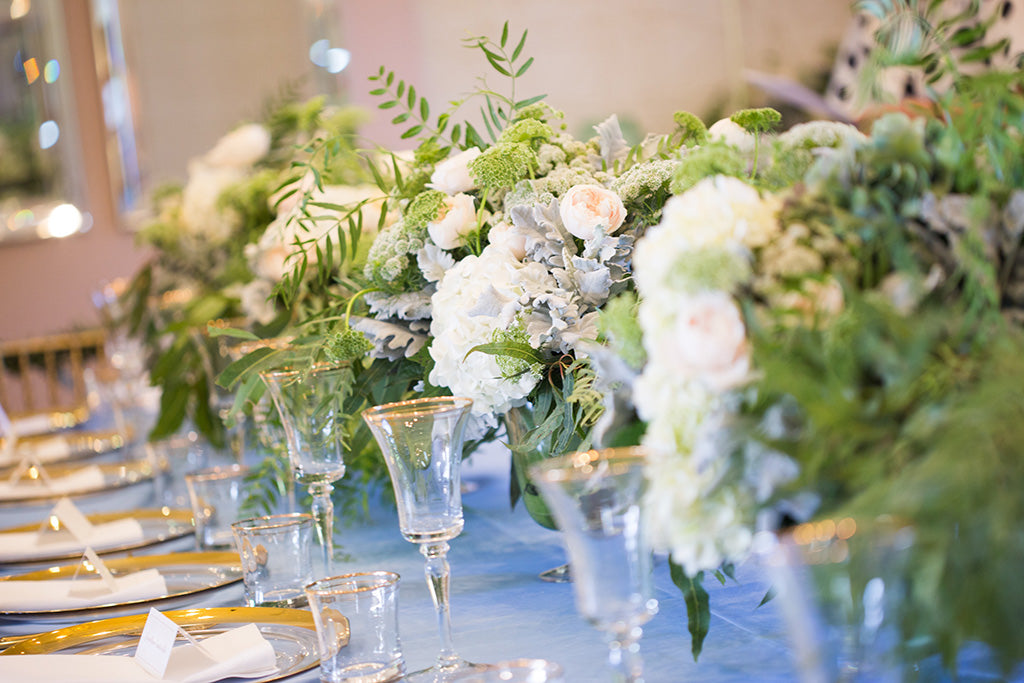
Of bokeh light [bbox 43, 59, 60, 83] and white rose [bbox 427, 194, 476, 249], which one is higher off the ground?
bokeh light [bbox 43, 59, 60, 83]

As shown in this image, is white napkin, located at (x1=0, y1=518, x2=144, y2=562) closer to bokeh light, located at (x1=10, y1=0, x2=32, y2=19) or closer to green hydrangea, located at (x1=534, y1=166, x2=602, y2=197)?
green hydrangea, located at (x1=534, y1=166, x2=602, y2=197)

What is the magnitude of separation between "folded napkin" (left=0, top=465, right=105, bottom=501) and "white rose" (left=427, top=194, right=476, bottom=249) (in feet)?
3.60

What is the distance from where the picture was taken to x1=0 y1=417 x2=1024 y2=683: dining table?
2.94 feet

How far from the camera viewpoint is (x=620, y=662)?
69 cm

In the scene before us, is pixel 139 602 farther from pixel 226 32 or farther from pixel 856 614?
pixel 226 32

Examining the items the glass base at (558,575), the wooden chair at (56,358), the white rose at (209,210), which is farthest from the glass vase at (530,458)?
the wooden chair at (56,358)

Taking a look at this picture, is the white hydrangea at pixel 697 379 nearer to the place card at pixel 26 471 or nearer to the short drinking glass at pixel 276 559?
the short drinking glass at pixel 276 559

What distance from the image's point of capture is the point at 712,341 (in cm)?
64

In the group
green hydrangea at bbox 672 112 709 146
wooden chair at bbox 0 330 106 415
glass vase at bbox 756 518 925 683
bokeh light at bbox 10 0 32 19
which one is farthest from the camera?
bokeh light at bbox 10 0 32 19

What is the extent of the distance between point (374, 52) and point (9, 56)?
160 centimetres

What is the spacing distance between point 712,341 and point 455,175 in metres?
0.65

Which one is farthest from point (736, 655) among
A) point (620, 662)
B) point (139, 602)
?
point (139, 602)

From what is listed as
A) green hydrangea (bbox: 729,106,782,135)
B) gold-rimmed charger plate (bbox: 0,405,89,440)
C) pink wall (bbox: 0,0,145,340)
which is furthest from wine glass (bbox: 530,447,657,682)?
pink wall (bbox: 0,0,145,340)

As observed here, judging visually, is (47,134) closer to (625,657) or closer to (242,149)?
(242,149)
